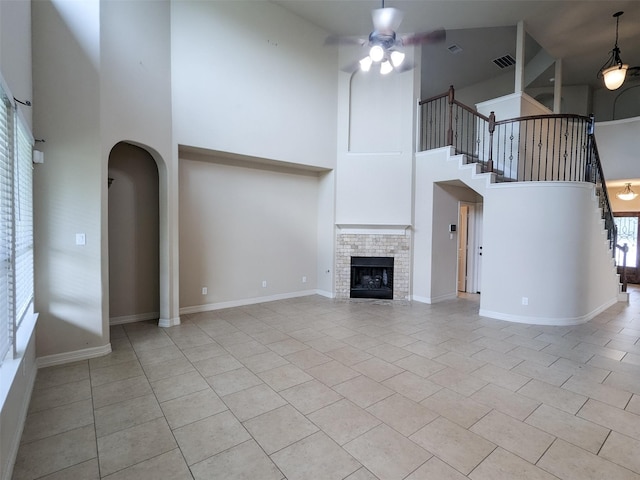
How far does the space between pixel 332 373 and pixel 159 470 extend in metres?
1.74

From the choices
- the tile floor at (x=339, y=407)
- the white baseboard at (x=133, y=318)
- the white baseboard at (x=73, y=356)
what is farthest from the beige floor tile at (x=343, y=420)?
the white baseboard at (x=133, y=318)

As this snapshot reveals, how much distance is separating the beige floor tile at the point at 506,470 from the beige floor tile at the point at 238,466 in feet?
4.04

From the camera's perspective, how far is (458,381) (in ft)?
10.3

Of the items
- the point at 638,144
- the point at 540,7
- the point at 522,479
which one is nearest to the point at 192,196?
the point at 522,479

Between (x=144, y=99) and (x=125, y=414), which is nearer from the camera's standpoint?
(x=125, y=414)

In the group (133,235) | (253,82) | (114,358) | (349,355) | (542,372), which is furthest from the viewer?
(253,82)

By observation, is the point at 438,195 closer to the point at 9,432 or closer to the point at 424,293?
the point at 424,293

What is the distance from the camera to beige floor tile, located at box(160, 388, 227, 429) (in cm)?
251

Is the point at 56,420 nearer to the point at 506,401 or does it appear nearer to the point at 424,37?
the point at 506,401

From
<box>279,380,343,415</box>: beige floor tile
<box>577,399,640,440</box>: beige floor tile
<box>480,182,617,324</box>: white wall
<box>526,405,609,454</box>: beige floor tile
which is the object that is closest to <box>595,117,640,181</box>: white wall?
<box>480,182,617,324</box>: white wall

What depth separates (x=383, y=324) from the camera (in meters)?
4.97

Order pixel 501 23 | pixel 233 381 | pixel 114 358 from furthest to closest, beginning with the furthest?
1. pixel 501 23
2. pixel 114 358
3. pixel 233 381

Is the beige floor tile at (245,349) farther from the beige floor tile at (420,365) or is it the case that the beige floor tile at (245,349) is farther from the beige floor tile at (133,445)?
the beige floor tile at (420,365)

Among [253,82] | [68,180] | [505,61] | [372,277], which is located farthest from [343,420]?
[505,61]
